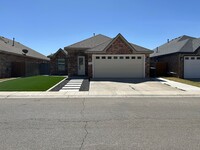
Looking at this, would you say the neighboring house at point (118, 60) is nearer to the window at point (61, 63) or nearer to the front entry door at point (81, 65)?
the front entry door at point (81, 65)

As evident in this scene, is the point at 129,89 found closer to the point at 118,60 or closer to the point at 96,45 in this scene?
the point at 118,60

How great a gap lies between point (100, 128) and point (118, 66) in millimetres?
16860

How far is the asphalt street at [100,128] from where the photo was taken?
4648 millimetres

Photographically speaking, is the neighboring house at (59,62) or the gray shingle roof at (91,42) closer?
the gray shingle roof at (91,42)

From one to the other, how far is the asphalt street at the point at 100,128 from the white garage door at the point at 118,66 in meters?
13.8

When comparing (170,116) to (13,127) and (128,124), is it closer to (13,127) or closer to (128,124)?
(128,124)

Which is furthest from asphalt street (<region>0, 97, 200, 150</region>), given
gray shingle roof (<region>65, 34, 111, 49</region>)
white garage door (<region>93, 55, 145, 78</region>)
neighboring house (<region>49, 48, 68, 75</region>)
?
neighboring house (<region>49, 48, 68, 75</region>)

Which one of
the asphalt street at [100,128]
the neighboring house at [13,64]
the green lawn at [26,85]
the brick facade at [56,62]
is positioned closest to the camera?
the asphalt street at [100,128]

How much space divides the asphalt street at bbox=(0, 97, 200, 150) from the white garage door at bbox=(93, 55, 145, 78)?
45.4 ft

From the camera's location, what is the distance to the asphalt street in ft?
15.3

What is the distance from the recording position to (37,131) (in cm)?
557

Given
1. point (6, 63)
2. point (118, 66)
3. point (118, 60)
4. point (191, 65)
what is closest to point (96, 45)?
point (118, 60)

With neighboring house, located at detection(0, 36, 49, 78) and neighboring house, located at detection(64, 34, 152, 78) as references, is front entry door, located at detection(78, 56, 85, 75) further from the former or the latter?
neighboring house, located at detection(0, 36, 49, 78)

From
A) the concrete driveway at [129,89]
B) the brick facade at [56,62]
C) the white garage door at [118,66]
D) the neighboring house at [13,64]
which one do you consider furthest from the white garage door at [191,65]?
the neighboring house at [13,64]
